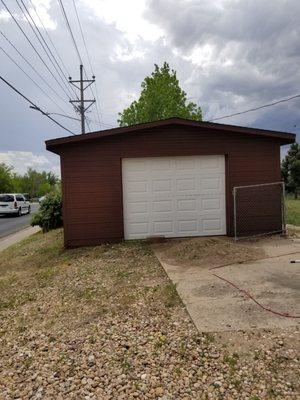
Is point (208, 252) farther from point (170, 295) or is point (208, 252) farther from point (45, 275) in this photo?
point (45, 275)

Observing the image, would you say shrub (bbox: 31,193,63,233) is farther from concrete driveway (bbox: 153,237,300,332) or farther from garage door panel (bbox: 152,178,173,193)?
concrete driveway (bbox: 153,237,300,332)

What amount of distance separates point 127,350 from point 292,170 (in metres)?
31.1

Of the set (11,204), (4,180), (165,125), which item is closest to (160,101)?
(11,204)

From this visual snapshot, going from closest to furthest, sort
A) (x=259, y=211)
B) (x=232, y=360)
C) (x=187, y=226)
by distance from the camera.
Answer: (x=232, y=360)
(x=187, y=226)
(x=259, y=211)

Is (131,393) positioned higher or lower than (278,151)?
lower

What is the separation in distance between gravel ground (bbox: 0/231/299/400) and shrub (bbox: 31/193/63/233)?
29.2 feet

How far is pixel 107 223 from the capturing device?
10250 mm

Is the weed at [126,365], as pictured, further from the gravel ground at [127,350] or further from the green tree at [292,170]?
the green tree at [292,170]

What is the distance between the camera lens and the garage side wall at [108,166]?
33.0 feet

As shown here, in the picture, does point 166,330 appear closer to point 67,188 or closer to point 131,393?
point 131,393

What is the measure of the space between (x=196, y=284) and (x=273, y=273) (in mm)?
1428

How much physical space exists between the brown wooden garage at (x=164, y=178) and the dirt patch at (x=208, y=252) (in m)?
1.15

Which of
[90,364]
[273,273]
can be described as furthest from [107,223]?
[90,364]

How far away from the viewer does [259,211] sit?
10594mm
